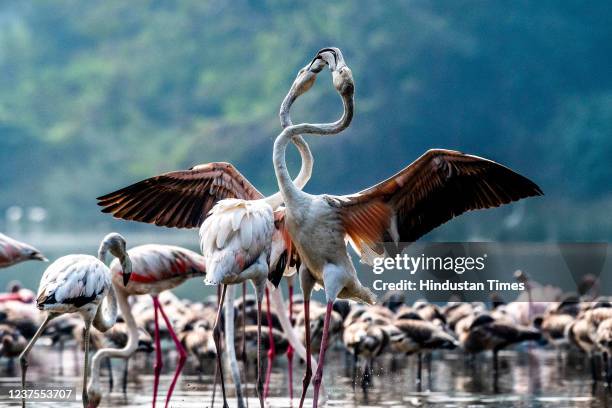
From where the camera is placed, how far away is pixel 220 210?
25.4 ft

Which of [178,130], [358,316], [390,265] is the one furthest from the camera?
[178,130]

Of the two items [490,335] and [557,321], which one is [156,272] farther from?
[557,321]

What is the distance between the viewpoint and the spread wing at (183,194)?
28.5 ft

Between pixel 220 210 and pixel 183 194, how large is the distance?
120 cm

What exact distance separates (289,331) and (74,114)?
384 ft

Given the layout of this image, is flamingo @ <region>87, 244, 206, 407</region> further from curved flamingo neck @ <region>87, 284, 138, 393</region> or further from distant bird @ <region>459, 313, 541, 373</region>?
distant bird @ <region>459, 313, 541, 373</region>

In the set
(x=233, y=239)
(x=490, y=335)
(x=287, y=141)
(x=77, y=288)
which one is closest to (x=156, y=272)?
(x=77, y=288)

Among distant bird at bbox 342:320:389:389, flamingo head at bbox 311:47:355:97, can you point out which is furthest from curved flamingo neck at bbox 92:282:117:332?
distant bird at bbox 342:320:389:389

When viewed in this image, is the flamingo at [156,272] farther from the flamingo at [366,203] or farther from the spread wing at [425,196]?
the spread wing at [425,196]

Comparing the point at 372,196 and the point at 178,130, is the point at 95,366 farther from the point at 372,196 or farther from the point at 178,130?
the point at 178,130

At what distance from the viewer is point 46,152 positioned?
115375mm

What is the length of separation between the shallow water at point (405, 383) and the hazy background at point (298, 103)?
64121 mm

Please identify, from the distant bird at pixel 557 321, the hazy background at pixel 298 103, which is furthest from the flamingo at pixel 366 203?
the hazy background at pixel 298 103

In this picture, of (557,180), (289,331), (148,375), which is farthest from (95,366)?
(557,180)
